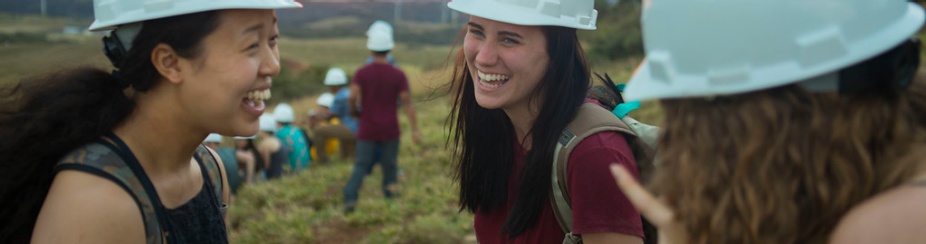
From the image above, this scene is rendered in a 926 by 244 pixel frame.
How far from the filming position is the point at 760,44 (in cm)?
131

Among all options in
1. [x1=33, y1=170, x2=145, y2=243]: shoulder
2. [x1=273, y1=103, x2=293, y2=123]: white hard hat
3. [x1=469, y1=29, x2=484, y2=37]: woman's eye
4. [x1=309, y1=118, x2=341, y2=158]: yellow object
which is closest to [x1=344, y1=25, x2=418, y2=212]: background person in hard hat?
[x1=309, y1=118, x2=341, y2=158]: yellow object

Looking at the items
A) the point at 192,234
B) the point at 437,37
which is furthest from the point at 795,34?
the point at 437,37

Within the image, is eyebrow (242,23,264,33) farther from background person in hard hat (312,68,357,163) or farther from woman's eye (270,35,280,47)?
background person in hard hat (312,68,357,163)

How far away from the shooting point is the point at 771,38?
4.29ft

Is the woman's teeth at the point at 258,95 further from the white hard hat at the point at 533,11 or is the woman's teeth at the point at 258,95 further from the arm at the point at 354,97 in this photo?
the arm at the point at 354,97

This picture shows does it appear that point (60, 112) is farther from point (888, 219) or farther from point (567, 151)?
point (888, 219)

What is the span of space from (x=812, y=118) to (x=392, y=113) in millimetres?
6361

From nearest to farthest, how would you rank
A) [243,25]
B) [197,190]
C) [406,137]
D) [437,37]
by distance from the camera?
1. [243,25]
2. [197,190]
3. [406,137]
4. [437,37]

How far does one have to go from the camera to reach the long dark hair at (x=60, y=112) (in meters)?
2.02

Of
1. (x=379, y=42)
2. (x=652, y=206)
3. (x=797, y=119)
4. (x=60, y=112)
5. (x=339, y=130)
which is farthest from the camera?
(x=339, y=130)

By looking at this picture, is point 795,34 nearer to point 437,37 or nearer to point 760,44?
point 760,44

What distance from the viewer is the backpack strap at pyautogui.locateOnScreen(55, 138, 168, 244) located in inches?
76.8

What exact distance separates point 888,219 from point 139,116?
1.71m

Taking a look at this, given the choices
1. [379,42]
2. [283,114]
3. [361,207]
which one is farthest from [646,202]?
[283,114]
